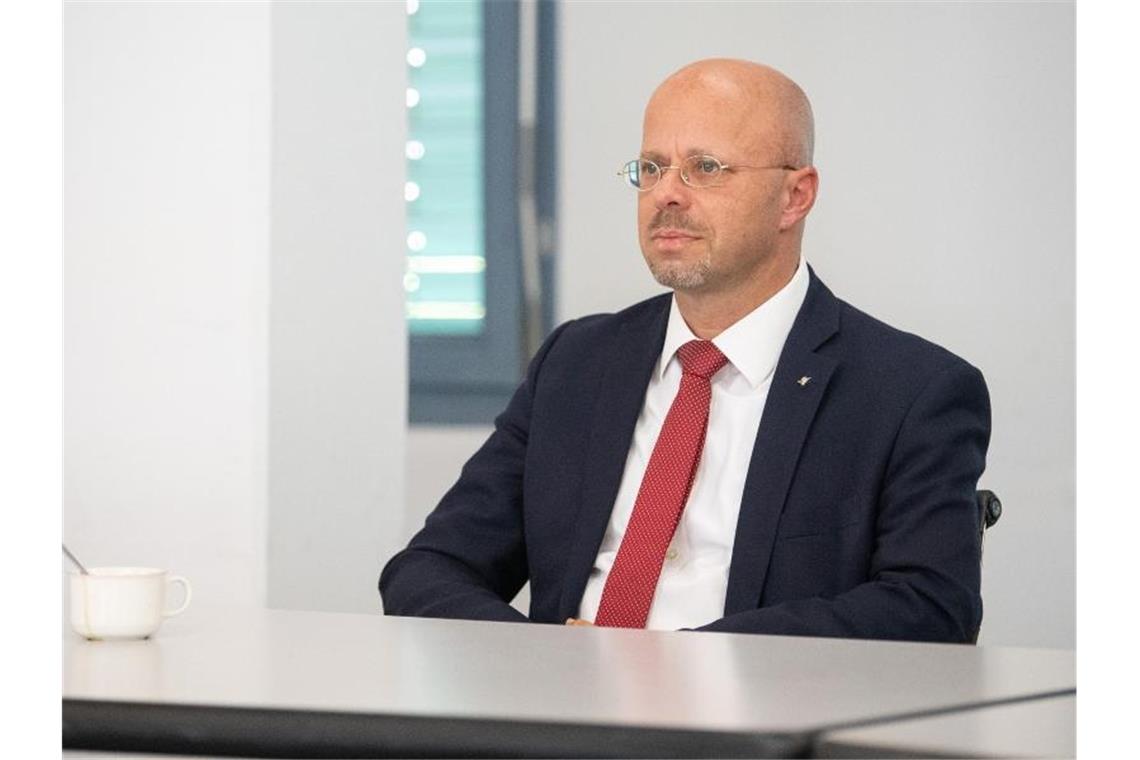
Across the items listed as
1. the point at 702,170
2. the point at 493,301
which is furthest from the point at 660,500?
the point at 493,301

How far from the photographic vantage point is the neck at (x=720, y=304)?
258cm

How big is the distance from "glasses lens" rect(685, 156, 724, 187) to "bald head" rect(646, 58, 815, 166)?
0.21 ft

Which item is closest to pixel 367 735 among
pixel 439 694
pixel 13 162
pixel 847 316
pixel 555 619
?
pixel 439 694

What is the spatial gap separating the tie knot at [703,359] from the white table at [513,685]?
33.5 inches

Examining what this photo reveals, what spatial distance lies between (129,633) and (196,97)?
1448mm

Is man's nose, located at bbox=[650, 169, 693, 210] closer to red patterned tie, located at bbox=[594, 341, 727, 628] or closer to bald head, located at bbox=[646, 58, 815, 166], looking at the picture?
bald head, located at bbox=[646, 58, 815, 166]

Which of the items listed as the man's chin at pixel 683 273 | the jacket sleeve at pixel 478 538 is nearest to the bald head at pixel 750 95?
the man's chin at pixel 683 273

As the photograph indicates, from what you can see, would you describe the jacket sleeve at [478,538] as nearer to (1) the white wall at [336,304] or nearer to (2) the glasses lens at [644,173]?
(2) the glasses lens at [644,173]

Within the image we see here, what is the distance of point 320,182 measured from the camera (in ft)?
9.84

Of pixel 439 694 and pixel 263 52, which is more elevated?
pixel 263 52

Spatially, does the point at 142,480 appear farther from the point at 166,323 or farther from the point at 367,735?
the point at 367,735

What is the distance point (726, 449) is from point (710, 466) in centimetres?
3

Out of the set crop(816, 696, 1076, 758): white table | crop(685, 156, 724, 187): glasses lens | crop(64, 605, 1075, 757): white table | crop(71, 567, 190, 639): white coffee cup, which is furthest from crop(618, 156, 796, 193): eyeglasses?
crop(816, 696, 1076, 758): white table

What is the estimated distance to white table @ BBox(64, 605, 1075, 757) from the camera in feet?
3.75
